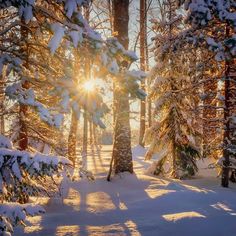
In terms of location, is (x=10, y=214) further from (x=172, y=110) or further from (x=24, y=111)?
(x=172, y=110)

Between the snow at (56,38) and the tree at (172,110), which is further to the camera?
the tree at (172,110)

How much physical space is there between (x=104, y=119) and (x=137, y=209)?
2367 millimetres

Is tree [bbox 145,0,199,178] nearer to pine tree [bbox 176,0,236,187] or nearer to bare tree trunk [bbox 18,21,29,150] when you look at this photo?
pine tree [bbox 176,0,236,187]

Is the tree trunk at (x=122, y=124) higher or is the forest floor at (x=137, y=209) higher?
the tree trunk at (x=122, y=124)

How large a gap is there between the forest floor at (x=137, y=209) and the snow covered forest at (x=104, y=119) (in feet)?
0.08

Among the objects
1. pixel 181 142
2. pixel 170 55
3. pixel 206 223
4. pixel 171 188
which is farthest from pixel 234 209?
pixel 170 55

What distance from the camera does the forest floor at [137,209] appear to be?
7.69 metres

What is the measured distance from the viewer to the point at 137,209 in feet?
30.5

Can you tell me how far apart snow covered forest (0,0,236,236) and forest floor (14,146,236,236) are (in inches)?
1.0

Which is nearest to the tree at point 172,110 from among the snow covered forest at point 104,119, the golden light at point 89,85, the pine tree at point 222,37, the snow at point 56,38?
the snow covered forest at point 104,119

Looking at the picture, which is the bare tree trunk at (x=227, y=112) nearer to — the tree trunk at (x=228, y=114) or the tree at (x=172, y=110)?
the tree trunk at (x=228, y=114)

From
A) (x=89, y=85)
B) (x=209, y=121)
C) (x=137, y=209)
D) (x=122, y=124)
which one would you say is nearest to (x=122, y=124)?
(x=122, y=124)

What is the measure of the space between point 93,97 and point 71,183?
735cm

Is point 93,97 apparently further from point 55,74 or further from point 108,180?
point 108,180
